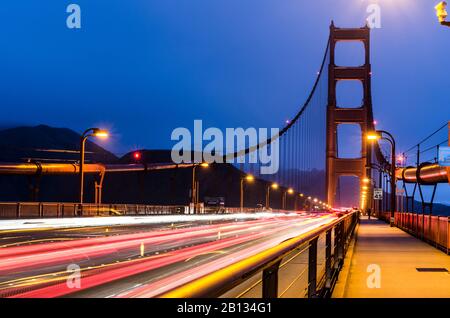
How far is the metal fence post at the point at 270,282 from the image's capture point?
5.10m

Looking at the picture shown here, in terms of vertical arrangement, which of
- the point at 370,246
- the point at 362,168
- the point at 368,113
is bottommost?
the point at 370,246

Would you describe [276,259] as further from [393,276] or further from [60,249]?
[60,249]

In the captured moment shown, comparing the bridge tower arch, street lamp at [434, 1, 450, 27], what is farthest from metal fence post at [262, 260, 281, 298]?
the bridge tower arch

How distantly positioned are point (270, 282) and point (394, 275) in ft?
30.9

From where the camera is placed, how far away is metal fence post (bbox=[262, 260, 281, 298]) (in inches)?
201

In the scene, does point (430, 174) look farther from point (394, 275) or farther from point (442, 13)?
point (394, 275)

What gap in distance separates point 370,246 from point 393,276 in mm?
10132

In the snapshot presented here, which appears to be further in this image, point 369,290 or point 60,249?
point 60,249

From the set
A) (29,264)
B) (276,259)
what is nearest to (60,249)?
(29,264)

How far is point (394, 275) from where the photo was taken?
14055 millimetres

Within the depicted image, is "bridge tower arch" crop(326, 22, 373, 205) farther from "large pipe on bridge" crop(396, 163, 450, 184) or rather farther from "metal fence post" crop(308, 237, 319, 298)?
"metal fence post" crop(308, 237, 319, 298)

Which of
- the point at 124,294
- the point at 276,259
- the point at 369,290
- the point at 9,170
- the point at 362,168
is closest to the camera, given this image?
the point at 276,259

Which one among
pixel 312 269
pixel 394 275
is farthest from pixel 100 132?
pixel 312 269

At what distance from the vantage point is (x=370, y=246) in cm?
2384
